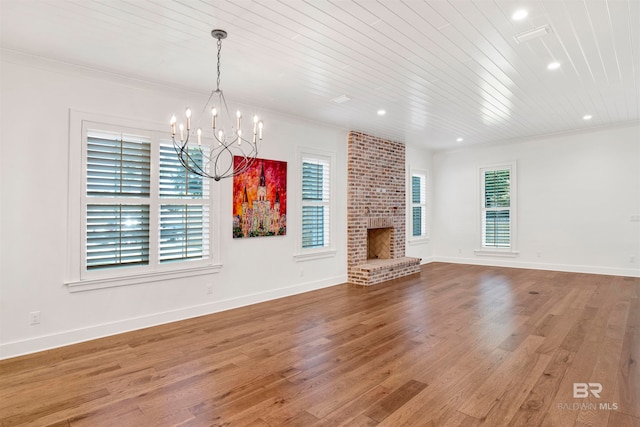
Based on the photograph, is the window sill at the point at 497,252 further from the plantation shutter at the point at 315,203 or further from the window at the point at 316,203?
the plantation shutter at the point at 315,203

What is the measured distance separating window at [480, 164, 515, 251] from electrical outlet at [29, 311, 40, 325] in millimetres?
8387

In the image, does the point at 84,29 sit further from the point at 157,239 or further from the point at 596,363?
the point at 596,363

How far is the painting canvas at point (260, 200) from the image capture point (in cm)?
489

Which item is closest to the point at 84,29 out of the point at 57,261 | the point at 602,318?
the point at 57,261

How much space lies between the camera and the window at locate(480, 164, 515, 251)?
7.91 meters

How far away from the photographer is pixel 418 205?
8773mm

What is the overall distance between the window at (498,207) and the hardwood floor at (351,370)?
129 inches

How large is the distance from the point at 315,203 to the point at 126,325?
3.33m

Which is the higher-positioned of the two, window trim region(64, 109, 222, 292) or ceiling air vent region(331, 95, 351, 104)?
ceiling air vent region(331, 95, 351, 104)

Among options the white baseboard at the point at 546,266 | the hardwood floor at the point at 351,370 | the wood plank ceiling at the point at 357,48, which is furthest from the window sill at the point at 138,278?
the white baseboard at the point at 546,266

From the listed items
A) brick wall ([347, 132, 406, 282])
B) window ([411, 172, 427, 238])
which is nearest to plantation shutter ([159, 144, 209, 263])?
brick wall ([347, 132, 406, 282])

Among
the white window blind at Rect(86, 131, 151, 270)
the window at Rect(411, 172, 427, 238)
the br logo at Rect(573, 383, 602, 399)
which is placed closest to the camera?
the br logo at Rect(573, 383, 602, 399)

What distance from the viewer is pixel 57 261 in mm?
3514

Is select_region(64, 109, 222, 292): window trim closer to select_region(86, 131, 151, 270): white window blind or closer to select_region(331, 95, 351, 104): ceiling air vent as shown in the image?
select_region(86, 131, 151, 270): white window blind
